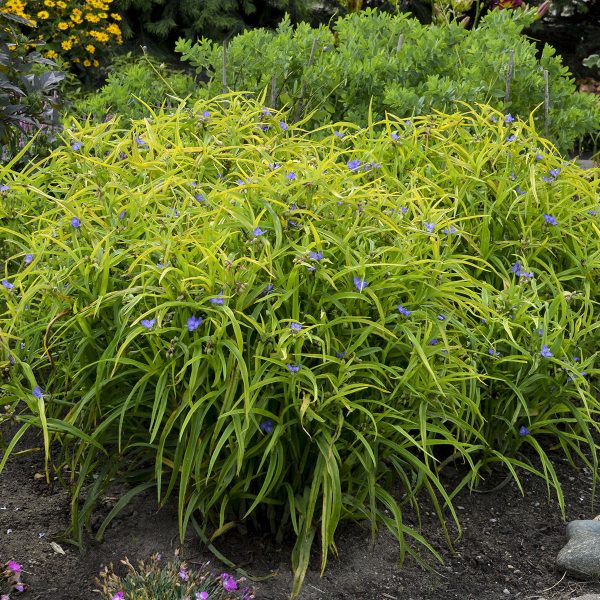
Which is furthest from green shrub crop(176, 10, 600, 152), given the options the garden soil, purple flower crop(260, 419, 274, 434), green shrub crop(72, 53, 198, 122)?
purple flower crop(260, 419, 274, 434)

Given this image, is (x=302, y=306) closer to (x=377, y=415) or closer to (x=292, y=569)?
(x=377, y=415)

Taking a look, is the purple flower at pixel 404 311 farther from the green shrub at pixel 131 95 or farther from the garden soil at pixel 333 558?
the green shrub at pixel 131 95

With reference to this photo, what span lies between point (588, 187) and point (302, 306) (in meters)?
1.52

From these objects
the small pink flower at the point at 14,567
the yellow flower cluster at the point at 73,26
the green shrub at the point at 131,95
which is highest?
the green shrub at the point at 131,95

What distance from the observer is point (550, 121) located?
4605 mm

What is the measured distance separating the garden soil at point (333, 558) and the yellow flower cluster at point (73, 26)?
5174 mm

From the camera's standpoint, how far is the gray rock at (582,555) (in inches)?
106

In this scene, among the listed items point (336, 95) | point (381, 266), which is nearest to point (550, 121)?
point (336, 95)

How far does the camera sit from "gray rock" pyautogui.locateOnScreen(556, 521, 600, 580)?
2.70m

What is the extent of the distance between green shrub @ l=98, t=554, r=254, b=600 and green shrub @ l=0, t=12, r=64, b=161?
2.35 metres

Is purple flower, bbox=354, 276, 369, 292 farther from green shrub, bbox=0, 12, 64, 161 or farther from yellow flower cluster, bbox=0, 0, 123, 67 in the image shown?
yellow flower cluster, bbox=0, 0, 123, 67

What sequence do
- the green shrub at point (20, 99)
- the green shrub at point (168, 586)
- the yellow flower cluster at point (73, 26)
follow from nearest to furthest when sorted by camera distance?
the green shrub at point (168, 586) < the green shrub at point (20, 99) < the yellow flower cluster at point (73, 26)

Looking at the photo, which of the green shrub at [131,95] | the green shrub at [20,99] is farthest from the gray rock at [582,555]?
the green shrub at [20,99]

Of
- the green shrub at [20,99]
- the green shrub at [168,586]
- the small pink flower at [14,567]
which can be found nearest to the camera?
the green shrub at [168,586]
